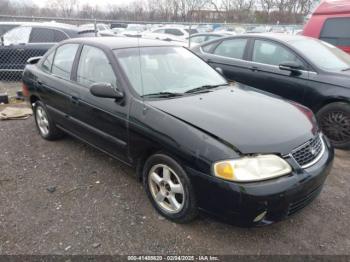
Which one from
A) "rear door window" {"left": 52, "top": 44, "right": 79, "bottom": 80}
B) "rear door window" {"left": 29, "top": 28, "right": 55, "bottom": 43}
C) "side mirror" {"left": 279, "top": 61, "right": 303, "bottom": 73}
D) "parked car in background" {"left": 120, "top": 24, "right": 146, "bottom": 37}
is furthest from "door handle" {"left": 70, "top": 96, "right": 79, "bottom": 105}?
"parked car in background" {"left": 120, "top": 24, "right": 146, "bottom": 37}

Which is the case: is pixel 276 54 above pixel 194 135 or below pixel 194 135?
above

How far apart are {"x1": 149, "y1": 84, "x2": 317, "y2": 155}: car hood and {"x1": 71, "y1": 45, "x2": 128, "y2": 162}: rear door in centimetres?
49

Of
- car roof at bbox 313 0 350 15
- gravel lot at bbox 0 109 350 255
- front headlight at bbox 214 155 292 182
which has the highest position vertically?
car roof at bbox 313 0 350 15

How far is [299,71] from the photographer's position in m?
4.59

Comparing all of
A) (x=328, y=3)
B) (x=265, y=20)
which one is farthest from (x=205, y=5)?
(x=328, y=3)

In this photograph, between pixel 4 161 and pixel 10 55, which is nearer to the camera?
pixel 4 161

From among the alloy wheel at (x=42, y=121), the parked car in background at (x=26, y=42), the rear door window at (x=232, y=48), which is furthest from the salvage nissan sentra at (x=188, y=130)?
the parked car in background at (x=26, y=42)

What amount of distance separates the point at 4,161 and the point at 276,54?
14.5ft

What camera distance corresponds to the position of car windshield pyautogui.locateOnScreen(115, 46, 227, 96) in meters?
3.09

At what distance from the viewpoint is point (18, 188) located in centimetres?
330

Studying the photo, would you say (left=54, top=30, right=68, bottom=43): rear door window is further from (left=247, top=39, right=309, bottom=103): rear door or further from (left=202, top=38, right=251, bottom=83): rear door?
(left=247, top=39, right=309, bottom=103): rear door

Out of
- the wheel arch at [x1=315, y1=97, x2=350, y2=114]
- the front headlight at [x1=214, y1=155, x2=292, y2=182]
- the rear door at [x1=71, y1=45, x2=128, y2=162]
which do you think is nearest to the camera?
the front headlight at [x1=214, y1=155, x2=292, y2=182]

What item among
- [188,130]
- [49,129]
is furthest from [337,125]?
[49,129]

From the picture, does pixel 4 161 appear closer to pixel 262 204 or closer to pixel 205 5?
pixel 262 204
